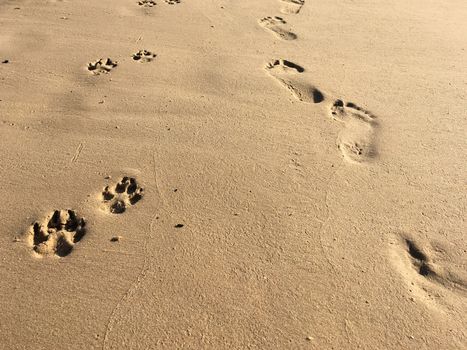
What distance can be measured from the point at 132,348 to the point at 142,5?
3432 mm

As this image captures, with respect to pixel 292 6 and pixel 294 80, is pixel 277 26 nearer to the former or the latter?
pixel 292 6

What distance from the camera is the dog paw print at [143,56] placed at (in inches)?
137

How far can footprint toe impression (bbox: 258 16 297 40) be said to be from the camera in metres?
3.88

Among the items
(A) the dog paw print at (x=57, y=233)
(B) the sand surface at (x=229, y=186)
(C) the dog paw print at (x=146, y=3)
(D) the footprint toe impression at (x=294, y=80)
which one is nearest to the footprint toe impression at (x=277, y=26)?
(B) the sand surface at (x=229, y=186)

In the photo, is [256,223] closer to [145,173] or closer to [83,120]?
[145,173]

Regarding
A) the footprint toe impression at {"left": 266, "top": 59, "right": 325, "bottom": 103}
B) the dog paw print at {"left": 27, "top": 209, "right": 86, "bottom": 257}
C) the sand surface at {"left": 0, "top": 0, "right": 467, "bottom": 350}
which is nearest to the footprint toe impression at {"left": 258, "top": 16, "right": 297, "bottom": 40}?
the sand surface at {"left": 0, "top": 0, "right": 467, "bottom": 350}

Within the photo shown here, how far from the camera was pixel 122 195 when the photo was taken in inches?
93.5

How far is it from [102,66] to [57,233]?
1642mm

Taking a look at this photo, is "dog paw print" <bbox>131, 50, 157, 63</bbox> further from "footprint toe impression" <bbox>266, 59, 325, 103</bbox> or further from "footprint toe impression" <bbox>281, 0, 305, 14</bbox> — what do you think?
"footprint toe impression" <bbox>281, 0, 305, 14</bbox>

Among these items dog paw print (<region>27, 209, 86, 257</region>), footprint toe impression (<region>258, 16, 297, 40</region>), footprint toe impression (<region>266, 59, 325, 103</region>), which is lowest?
dog paw print (<region>27, 209, 86, 257</region>)

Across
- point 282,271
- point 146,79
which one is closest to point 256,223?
point 282,271

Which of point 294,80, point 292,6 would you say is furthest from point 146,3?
point 294,80

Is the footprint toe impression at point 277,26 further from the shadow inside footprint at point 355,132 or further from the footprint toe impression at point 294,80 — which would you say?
the shadow inside footprint at point 355,132

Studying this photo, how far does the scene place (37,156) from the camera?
258 cm
